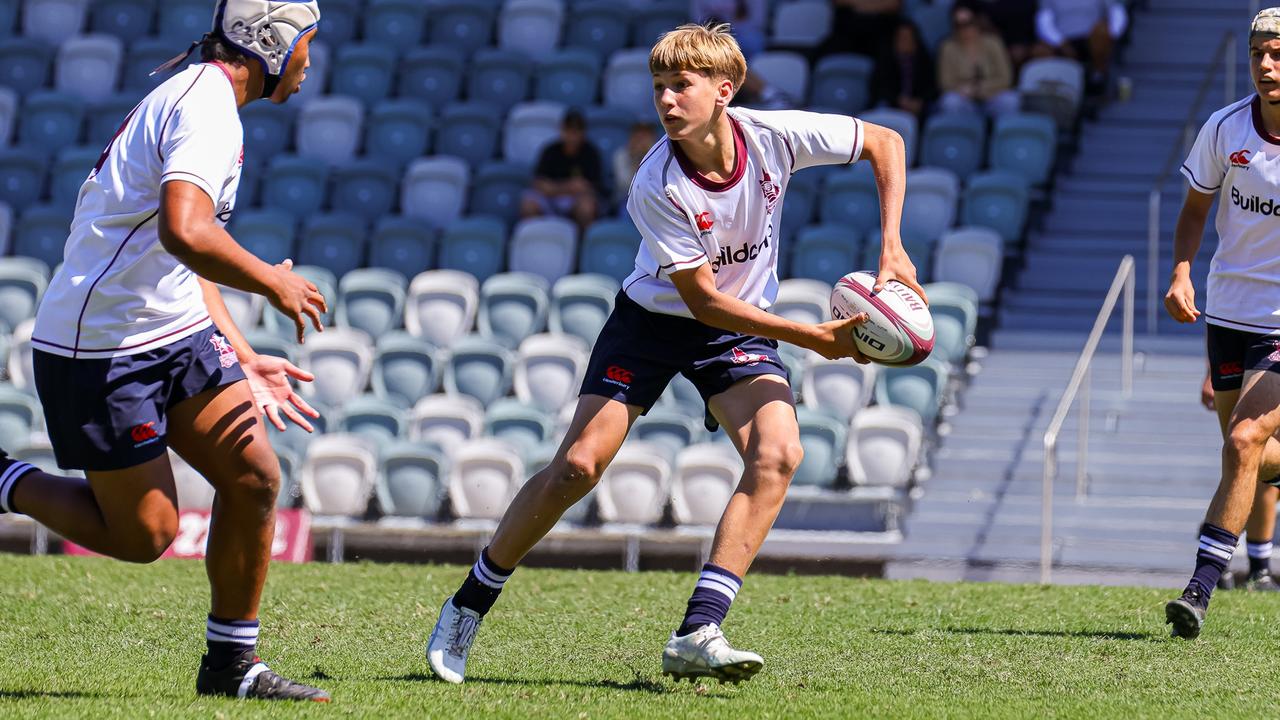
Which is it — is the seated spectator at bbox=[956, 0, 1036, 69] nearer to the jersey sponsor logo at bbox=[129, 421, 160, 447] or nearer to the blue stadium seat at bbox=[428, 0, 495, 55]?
the blue stadium seat at bbox=[428, 0, 495, 55]

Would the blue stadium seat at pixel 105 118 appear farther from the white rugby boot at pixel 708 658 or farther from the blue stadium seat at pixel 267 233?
the white rugby boot at pixel 708 658

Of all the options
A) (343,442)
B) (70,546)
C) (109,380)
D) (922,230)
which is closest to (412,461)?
(343,442)

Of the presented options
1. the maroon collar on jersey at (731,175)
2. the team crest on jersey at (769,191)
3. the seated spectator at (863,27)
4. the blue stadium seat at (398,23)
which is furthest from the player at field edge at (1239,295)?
the blue stadium seat at (398,23)

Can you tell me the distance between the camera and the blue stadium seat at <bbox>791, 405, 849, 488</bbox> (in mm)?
12219

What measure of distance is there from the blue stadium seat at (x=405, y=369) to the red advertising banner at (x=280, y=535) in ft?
6.87

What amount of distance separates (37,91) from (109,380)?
13.6m

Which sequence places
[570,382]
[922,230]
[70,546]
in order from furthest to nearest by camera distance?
1. [922,230]
2. [570,382]
3. [70,546]

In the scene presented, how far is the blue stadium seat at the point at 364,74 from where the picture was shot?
17.0 meters

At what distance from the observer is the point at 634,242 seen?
47.6 ft

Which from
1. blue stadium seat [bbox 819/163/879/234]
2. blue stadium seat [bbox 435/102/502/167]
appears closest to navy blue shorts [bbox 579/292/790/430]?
blue stadium seat [bbox 819/163/879/234]

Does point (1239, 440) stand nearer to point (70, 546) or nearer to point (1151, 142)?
point (70, 546)

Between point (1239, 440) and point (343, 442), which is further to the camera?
point (343, 442)

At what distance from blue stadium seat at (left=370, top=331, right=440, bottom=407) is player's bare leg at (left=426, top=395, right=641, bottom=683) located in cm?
787

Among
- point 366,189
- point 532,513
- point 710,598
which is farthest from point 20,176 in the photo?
point 710,598
